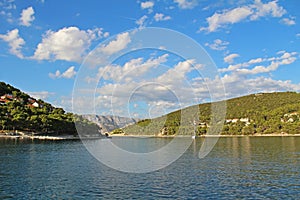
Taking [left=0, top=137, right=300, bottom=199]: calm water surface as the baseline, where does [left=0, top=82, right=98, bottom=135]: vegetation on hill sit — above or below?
above

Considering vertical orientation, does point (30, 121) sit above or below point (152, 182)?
above

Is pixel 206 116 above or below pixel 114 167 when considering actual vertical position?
above

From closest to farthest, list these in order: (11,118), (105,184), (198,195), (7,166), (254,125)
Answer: (198,195), (105,184), (7,166), (11,118), (254,125)

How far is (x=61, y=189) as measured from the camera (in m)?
30.9

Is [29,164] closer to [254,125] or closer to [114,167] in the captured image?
[114,167]

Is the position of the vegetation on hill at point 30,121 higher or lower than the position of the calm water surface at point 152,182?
higher

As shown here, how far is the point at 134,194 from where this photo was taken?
2884 cm

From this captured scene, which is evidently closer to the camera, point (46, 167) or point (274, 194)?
point (274, 194)

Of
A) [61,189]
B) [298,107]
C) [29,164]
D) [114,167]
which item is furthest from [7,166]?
[298,107]

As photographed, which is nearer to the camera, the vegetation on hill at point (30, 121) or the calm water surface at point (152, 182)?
the calm water surface at point (152, 182)

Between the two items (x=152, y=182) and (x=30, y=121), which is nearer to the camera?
(x=152, y=182)

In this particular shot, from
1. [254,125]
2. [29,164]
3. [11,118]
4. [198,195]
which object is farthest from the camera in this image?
[254,125]

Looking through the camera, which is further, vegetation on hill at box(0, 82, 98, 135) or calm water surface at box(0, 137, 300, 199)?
vegetation on hill at box(0, 82, 98, 135)

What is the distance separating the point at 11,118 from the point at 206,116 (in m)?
122
